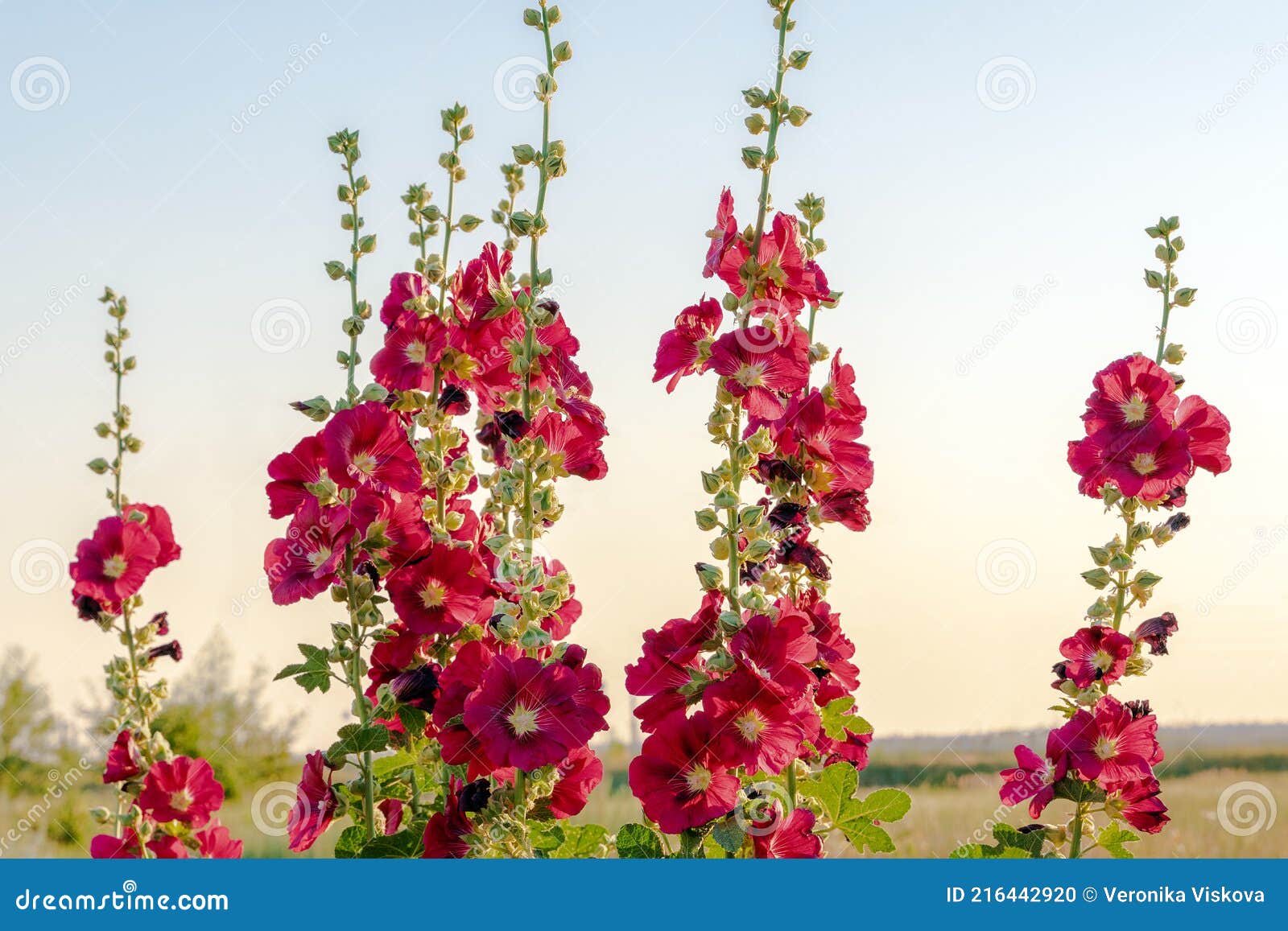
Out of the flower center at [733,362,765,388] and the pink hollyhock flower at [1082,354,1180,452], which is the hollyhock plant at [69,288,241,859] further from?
the pink hollyhock flower at [1082,354,1180,452]

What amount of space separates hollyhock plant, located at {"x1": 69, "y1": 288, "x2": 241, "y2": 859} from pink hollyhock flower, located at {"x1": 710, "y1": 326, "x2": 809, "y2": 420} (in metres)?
1.42

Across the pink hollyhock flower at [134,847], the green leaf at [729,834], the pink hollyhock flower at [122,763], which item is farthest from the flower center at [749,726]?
the pink hollyhock flower at [122,763]

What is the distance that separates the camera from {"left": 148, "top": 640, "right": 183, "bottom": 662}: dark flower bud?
9.11 feet

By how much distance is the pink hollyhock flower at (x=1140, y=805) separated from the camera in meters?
2.43

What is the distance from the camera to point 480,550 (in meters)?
2.30

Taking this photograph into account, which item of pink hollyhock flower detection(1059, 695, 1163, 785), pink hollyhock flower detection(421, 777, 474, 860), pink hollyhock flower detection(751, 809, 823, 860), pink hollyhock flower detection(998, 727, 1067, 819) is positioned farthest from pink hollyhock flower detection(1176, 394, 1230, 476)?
pink hollyhock flower detection(421, 777, 474, 860)

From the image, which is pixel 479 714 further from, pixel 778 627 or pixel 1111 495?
pixel 1111 495

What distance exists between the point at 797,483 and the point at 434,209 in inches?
37.8

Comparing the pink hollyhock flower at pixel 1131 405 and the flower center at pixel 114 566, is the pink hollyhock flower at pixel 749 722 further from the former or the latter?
the flower center at pixel 114 566

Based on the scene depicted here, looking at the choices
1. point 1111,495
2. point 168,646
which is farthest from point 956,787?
point 168,646

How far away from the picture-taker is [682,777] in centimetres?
185

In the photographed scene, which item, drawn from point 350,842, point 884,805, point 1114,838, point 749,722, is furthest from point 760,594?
point 1114,838

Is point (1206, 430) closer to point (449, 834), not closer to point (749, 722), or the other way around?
point (749, 722)

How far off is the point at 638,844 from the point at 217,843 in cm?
102
